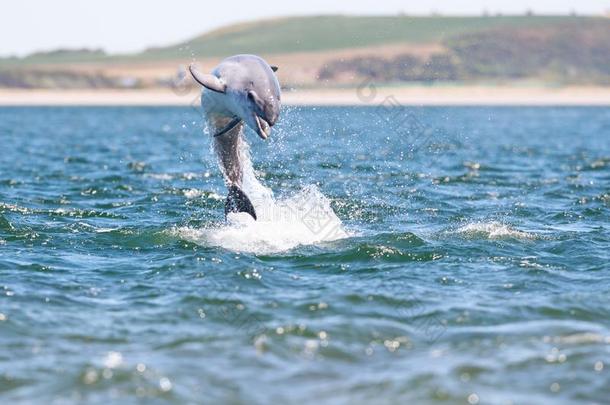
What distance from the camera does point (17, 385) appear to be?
11203mm

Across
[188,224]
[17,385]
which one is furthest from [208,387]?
[188,224]

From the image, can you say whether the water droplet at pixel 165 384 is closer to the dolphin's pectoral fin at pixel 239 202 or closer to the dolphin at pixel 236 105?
the dolphin at pixel 236 105

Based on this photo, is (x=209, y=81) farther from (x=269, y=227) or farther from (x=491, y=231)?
(x=491, y=231)

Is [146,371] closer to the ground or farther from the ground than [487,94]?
farther from the ground

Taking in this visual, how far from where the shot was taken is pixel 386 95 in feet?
543

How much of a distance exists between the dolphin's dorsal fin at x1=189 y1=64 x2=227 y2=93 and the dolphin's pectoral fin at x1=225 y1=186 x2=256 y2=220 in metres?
2.59

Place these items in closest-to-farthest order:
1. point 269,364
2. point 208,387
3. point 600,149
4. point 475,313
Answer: point 208,387, point 269,364, point 475,313, point 600,149

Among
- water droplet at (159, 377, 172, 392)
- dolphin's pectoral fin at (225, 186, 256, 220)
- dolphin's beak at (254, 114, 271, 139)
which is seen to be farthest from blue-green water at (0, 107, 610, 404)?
dolphin's beak at (254, 114, 271, 139)

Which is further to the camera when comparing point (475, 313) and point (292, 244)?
point (292, 244)

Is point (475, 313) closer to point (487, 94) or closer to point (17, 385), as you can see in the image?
point (17, 385)

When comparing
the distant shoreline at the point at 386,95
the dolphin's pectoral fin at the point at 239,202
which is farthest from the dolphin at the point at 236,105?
the distant shoreline at the point at 386,95

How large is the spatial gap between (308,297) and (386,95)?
6007 inches

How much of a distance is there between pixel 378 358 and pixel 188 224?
986 cm

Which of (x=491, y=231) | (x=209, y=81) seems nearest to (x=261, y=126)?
(x=209, y=81)
